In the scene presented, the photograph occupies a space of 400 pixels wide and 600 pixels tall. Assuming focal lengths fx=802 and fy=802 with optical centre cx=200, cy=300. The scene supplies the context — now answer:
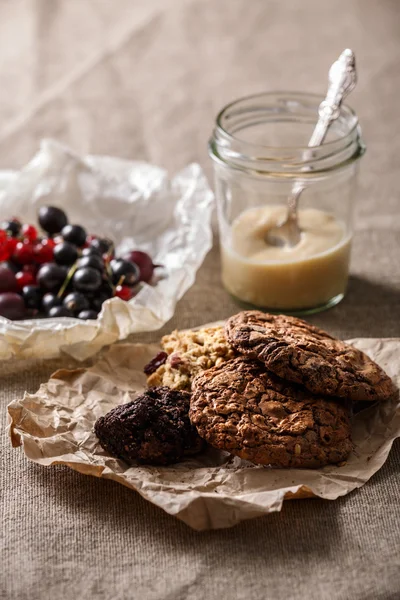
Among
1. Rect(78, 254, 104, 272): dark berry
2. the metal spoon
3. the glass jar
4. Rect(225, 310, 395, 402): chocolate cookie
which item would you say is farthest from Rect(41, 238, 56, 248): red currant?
Rect(225, 310, 395, 402): chocolate cookie

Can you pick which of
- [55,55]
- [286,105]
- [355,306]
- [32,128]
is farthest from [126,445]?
[55,55]

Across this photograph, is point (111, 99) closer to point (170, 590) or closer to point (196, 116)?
point (196, 116)

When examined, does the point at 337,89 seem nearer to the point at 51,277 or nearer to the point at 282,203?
the point at 282,203

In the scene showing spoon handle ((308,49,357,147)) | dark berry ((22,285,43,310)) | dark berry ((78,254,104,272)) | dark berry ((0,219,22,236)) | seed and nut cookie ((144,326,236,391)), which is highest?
spoon handle ((308,49,357,147))

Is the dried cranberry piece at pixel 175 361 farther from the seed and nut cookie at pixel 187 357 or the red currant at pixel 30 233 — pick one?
the red currant at pixel 30 233

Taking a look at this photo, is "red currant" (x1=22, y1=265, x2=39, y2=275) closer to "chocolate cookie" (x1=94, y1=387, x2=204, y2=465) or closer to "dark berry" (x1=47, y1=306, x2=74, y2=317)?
"dark berry" (x1=47, y1=306, x2=74, y2=317)

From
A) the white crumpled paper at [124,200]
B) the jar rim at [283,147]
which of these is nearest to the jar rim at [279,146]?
the jar rim at [283,147]
